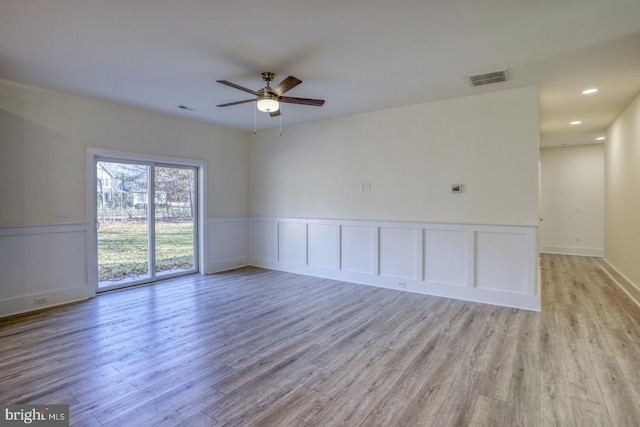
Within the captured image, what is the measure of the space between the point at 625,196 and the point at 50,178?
846 cm

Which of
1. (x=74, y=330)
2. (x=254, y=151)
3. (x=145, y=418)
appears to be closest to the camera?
(x=145, y=418)

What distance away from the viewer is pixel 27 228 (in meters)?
4.07

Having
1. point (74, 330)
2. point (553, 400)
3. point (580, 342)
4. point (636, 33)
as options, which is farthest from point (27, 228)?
point (636, 33)

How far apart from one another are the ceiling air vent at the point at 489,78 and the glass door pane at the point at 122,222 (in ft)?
16.7

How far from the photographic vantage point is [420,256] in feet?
15.7

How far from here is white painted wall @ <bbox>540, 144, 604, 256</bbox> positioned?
7.64 meters

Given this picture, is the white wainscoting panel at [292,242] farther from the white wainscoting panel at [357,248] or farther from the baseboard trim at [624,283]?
the baseboard trim at [624,283]

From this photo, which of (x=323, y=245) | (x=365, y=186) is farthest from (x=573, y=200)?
(x=323, y=245)

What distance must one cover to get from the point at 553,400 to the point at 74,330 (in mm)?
4446

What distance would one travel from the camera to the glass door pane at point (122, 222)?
16.0ft

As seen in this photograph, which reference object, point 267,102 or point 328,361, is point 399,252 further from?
point 267,102

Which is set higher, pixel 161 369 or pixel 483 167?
pixel 483 167

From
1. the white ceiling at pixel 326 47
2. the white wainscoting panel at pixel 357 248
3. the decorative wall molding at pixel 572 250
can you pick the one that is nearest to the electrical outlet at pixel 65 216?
the white ceiling at pixel 326 47

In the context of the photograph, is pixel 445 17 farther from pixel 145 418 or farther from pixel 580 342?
pixel 145 418
